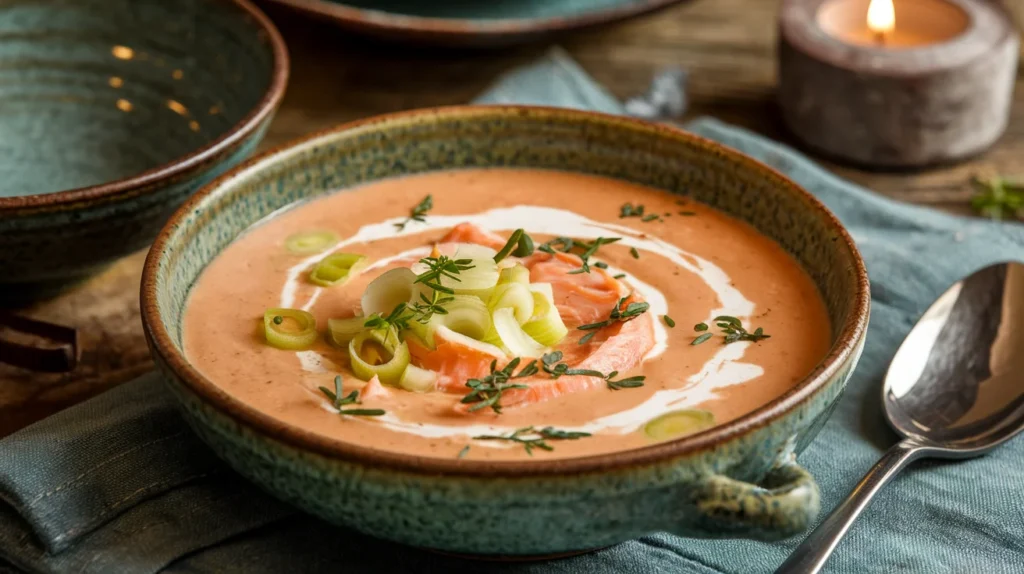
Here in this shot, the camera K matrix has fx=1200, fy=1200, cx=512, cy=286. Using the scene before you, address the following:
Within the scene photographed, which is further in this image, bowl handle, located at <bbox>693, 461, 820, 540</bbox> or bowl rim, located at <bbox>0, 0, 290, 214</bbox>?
bowl rim, located at <bbox>0, 0, 290, 214</bbox>

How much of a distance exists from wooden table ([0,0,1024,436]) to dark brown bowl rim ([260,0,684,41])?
0.55ft

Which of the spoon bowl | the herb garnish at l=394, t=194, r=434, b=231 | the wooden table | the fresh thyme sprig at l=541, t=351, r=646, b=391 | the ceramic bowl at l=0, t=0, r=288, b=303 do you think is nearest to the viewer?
the fresh thyme sprig at l=541, t=351, r=646, b=391

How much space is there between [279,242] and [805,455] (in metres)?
1.02

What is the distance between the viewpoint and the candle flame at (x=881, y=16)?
3090 mm

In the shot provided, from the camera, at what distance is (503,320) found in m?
1.84

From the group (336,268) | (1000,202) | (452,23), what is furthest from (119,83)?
(1000,202)

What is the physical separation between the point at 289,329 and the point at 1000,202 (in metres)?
1.84

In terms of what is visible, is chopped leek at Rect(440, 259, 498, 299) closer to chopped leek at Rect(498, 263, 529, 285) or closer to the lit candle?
chopped leek at Rect(498, 263, 529, 285)

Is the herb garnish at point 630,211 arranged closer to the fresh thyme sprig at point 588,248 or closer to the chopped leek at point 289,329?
the fresh thyme sprig at point 588,248

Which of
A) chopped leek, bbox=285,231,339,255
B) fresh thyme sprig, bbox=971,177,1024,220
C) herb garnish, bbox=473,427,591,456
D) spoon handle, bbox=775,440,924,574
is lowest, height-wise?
fresh thyme sprig, bbox=971,177,1024,220

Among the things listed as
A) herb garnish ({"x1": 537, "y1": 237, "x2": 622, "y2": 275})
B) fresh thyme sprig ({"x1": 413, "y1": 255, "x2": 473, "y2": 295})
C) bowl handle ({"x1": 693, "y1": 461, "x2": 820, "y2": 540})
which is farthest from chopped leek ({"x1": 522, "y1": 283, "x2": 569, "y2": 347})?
bowl handle ({"x1": 693, "y1": 461, "x2": 820, "y2": 540})

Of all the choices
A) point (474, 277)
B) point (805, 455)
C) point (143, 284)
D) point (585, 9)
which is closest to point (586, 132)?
point (474, 277)

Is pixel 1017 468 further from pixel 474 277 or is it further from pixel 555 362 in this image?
pixel 474 277

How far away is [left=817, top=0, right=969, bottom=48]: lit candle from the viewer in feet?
10.3
